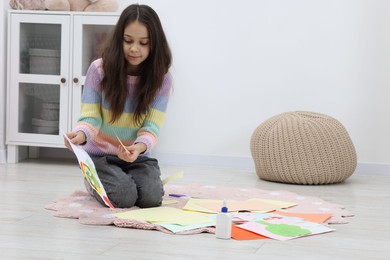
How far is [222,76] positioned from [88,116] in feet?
4.72

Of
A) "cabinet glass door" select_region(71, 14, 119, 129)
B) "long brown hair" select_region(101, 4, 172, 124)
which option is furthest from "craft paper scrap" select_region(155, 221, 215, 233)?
"cabinet glass door" select_region(71, 14, 119, 129)

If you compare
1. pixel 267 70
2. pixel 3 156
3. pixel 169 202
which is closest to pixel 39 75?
pixel 3 156

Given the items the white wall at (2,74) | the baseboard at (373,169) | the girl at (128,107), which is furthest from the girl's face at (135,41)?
the baseboard at (373,169)

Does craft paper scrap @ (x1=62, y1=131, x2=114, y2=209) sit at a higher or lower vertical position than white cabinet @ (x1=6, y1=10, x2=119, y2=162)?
lower

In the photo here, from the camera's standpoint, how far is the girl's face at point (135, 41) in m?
2.25

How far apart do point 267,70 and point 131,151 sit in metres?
1.51

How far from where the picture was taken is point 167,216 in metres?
2.07

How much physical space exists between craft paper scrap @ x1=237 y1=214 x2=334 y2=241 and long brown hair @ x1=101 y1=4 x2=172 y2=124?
1.87ft

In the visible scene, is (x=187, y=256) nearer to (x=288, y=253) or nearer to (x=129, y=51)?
(x=288, y=253)

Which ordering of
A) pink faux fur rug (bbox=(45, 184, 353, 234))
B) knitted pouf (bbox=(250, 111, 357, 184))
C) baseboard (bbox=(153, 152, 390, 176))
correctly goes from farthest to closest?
baseboard (bbox=(153, 152, 390, 176)) → knitted pouf (bbox=(250, 111, 357, 184)) → pink faux fur rug (bbox=(45, 184, 353, 234))

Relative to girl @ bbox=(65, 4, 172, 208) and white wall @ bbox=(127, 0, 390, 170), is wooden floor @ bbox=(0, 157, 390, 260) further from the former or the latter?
white wall @ bbox=(127, 0, 390, 170)

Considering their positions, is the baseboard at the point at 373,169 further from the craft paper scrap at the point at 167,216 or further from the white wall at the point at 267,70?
the craft paper scrap at the point at 167,216

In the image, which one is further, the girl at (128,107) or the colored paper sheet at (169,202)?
the colored paper sheet at (169,202)

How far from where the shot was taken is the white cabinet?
11.2 ft
